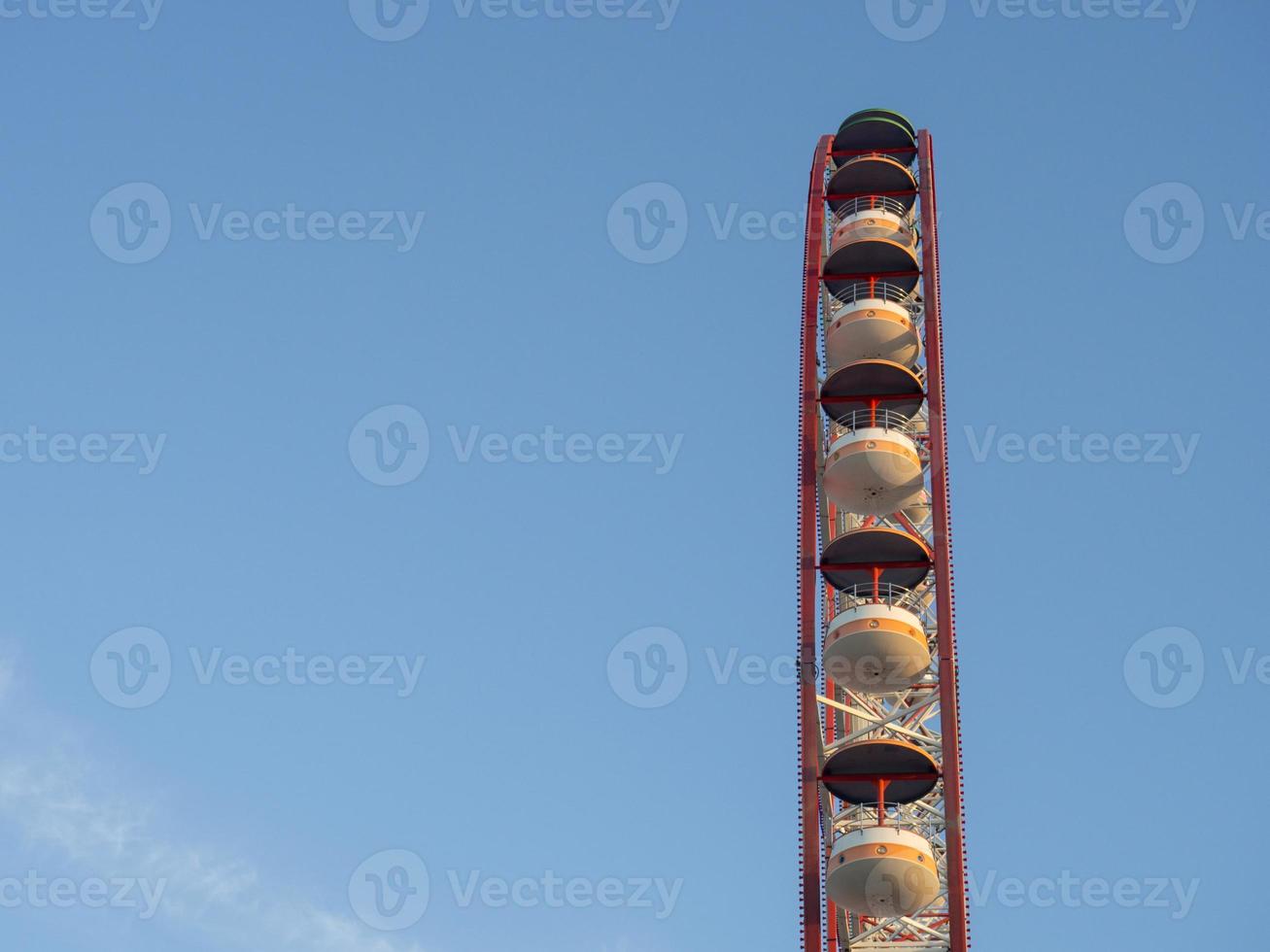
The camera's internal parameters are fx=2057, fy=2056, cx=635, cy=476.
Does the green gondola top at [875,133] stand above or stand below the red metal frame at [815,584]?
above

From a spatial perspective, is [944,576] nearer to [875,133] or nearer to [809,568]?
[809,568]

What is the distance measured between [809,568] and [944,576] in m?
3.31

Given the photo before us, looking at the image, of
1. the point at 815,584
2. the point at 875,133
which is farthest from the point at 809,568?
the point at 875,133

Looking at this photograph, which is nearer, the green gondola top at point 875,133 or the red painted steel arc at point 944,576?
the red painted steel arc at point 944,576

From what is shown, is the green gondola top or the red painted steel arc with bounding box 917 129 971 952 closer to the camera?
the red painted steel arc with bounding box 917 129 971 952

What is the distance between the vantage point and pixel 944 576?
46125 mm

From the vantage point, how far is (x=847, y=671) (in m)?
47.6

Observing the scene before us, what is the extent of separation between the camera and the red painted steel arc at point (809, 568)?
145 feet

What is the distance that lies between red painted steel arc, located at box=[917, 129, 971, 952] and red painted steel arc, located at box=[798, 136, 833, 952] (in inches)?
110

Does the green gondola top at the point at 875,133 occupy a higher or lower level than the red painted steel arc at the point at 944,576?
higher

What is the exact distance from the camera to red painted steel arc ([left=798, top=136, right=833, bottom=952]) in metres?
44.1

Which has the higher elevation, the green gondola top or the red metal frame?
the green gondola top

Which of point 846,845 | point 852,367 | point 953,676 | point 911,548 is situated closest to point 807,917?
point 846,845

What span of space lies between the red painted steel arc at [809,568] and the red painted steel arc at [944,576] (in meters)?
2.78
